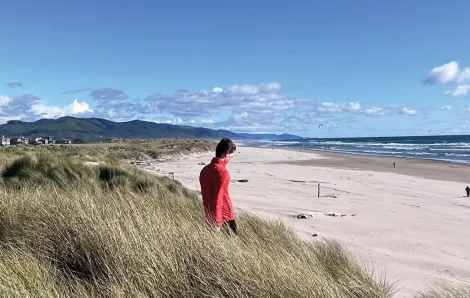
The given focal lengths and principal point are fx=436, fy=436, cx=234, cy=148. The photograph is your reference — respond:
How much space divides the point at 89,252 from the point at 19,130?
204m

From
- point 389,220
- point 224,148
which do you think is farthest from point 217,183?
point 389,220

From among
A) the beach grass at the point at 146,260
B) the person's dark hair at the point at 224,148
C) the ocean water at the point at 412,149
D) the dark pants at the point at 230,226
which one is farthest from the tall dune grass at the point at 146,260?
the ocean water at the point at 412,149

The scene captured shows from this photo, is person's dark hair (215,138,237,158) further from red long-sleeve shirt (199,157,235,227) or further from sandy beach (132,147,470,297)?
sandy beach (132,147,470,297)

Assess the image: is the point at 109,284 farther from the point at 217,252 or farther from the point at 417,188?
the point at 417,188

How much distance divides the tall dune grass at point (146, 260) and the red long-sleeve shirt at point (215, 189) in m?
0.32

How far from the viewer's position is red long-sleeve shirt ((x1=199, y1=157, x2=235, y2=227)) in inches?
212

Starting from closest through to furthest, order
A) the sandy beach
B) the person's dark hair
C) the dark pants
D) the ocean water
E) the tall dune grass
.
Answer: the tall dune grass → the person's dark hair → the dark pants → the sandy beach → the ocean water

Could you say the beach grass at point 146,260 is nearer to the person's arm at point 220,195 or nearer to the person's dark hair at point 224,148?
the person's arm at point 220,195

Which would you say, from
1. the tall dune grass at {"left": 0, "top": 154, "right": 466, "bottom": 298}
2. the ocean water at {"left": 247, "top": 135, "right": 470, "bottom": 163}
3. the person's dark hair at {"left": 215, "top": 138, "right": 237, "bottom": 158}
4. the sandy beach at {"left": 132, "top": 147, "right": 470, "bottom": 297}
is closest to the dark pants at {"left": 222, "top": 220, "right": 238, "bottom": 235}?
the tall dune grass at {"left": 0, "top": 154, "right": 466, "bottom": 298}

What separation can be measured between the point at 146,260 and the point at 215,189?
1.71 meters

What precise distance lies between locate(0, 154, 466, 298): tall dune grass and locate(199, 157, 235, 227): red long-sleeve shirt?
→ 316 millimetres

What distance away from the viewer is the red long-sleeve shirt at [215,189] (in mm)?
5391

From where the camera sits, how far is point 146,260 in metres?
3.87

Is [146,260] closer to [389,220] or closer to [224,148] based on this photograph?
[224,148]
